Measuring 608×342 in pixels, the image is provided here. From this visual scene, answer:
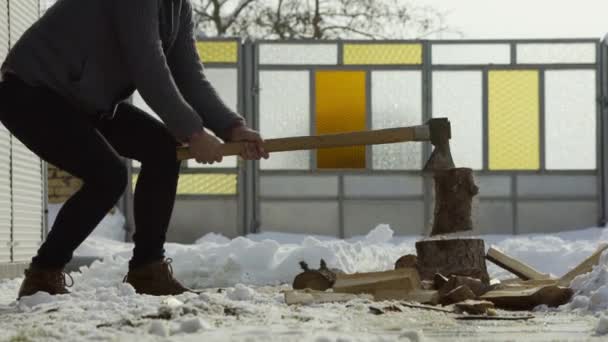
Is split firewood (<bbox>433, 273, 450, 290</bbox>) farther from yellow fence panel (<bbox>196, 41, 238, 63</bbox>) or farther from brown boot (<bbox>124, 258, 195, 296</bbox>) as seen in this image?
yellow fence panel (<bbox>196, 41, 238, 63</bbox>)

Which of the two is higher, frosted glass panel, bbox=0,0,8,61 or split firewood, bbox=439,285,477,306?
frosted glass panel, bbox=0,0,8,61

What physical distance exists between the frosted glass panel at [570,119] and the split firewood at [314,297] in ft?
29.6

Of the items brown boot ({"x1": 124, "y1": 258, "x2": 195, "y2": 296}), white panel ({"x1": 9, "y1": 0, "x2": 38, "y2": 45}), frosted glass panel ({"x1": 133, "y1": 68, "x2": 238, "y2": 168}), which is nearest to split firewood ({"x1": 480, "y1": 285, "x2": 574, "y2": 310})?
brown boot ({"x1": 124, "y1": 258, "x2": 195, "y2": 296})

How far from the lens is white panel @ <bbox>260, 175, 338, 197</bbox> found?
1275 centimetres

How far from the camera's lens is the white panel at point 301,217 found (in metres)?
12.7

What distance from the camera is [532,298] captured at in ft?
14.4

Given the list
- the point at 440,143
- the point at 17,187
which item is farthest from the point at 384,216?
the point at 440,143

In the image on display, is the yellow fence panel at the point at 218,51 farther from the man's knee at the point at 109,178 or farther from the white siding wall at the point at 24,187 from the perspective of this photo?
the man's knee at the point at 109,178

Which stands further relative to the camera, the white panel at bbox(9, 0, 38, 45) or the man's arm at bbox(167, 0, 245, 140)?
the white panel at bbox(9, 0, 38, 45)

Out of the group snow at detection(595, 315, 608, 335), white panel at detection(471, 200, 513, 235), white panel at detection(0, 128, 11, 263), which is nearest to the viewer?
snow at detection(595, 315, 608, 335)

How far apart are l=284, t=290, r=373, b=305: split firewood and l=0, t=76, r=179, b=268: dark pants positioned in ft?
2.26

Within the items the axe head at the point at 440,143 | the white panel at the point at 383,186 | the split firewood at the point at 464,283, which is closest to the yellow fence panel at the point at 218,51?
the white panel at the point at 383,186

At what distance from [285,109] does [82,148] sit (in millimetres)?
8793

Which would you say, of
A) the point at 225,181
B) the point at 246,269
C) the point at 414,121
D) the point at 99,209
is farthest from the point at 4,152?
the point at 414,121
